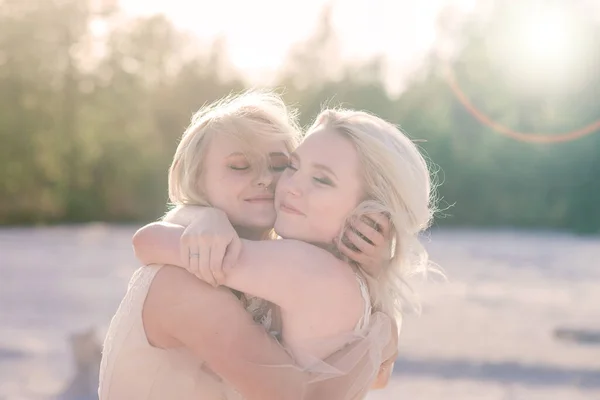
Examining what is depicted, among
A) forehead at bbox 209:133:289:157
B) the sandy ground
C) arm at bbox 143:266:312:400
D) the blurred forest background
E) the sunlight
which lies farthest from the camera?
the sunlight

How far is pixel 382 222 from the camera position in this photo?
9.75 feet

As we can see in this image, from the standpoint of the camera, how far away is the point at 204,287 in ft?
8.89

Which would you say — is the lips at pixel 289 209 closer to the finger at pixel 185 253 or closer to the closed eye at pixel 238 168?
the closed eye at pixel 238 168

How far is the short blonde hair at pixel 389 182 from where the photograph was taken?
2900mm

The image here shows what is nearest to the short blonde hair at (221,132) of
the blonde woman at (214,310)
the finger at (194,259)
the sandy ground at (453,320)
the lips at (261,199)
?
the blonde woman at (214,310)

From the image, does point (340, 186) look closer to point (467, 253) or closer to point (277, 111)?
point (277, 111)

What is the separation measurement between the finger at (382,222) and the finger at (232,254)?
0.44 metres

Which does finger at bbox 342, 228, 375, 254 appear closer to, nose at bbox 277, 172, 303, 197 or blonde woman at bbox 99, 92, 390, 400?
nose at bbox 277, 172, 303, 197

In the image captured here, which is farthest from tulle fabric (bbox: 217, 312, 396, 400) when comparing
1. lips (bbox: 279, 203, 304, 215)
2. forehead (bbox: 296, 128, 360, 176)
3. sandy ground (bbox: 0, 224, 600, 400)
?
sandy ground (bbox: 0, 224, 600, 400)

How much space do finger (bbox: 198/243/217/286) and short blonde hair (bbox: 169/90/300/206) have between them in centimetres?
54

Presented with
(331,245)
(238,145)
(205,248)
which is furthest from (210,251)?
(238,145)

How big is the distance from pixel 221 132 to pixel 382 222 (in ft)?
2.10

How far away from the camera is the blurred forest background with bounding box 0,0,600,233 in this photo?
34.5m

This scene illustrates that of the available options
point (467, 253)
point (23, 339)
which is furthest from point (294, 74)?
point (23, 339)
